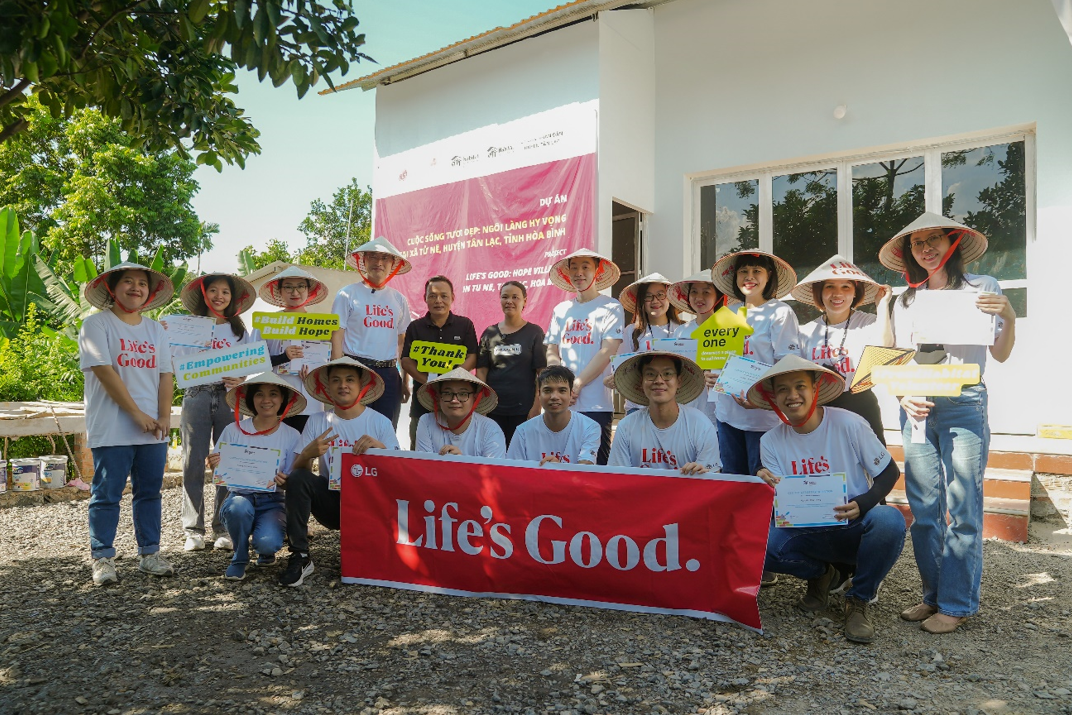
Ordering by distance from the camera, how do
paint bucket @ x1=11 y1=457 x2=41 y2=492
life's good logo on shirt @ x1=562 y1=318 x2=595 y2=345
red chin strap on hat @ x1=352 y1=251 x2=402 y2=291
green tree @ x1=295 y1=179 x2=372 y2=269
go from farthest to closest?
green tree @ x1=295 y1=179 x2=372 y2=269 < paint bucket @ x1=11 y1=457 x2=41 y2=492 < red chin strap on hat @ x1=352 y1=251 x2=402 y2=291 < life's good logo on shirt @ x1=562 y1=318 x2=595 y2=345

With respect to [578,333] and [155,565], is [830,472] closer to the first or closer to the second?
[578,333]

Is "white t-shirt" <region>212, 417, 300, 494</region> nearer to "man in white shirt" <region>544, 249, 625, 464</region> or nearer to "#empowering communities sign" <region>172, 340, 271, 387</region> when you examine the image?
"#empowering communities sign" <region>172, 340, 271, 387</region>

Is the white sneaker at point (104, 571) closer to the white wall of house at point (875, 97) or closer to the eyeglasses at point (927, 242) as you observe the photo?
the eyeglasses at point (927, 242)

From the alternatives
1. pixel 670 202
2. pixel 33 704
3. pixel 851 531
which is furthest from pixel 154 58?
pixel 670 202

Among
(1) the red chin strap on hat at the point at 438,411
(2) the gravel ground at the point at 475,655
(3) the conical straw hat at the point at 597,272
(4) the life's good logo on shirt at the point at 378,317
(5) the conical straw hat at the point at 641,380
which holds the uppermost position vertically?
(3) the conical straw hat at the point at 597,272

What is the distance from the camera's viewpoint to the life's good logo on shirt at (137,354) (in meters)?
4.26

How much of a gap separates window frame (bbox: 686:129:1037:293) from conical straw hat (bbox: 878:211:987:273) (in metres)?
3.59

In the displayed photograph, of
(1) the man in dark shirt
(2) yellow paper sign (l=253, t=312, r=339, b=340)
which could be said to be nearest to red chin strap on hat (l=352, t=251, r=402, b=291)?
(1) the man in dark shirt

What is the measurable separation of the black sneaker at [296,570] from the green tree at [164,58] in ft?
7.33

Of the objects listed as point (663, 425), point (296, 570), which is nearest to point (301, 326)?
point (296, 570)

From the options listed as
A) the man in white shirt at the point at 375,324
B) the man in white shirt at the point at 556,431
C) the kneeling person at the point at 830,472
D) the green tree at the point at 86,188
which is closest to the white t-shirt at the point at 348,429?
the man in white shirt at the point at 375,324

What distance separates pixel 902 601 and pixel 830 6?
6021mm

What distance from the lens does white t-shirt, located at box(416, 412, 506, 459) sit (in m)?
4.46

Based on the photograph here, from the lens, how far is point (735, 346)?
14.4 ft
